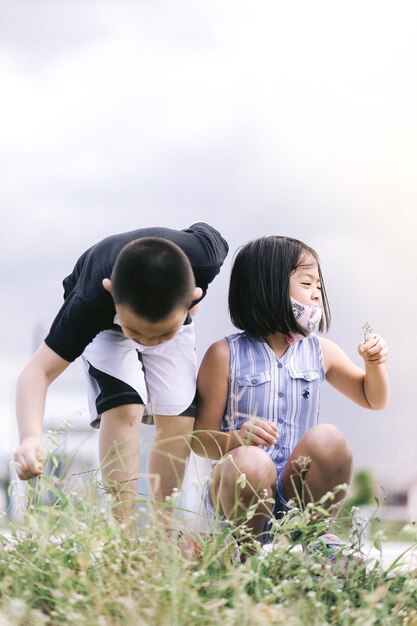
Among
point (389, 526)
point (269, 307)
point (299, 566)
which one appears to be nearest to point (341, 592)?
point (299, 566)

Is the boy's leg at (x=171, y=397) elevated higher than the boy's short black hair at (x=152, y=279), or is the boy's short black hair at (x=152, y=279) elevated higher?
the boy's short black hair at (x=152, y=279)

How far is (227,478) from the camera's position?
232cm

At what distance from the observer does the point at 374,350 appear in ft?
8.04

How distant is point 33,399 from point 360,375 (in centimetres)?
100

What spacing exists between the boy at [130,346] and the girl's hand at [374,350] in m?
0.47

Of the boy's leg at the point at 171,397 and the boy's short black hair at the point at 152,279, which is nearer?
the boy's short black hair at the point at 152,279

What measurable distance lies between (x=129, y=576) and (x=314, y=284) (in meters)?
1.13

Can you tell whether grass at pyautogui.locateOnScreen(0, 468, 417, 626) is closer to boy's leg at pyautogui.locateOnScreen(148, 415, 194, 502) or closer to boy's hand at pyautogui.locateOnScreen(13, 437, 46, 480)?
boy's hand at pyautogui.locateOnScreen(13, 437, 46, 480)

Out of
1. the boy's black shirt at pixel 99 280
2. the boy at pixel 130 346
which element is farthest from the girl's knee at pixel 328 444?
the boy's black shirt at pixel 99 280

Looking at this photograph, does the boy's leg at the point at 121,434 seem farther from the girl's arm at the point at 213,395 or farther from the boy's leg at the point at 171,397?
the girl's arm at the point at 213,395

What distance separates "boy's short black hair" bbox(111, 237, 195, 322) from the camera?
2027 millimetres

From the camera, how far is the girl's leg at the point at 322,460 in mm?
2330

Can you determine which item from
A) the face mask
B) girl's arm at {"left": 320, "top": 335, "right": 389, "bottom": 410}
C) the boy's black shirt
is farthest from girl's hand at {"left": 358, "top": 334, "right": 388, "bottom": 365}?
the boy's black shirt

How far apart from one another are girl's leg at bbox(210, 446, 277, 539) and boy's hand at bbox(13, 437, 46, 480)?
1.60 ft
